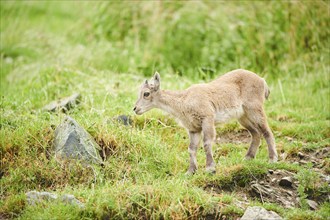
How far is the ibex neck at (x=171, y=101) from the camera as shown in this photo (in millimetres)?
7578

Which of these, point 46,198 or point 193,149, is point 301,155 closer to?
point 193,149


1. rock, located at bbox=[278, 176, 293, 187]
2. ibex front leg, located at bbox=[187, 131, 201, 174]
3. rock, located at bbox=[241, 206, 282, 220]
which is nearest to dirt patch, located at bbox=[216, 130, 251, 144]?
ibex front leg, located at bbox=[187, 131, 201, 174]

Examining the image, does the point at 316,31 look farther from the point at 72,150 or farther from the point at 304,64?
the point at 72,150

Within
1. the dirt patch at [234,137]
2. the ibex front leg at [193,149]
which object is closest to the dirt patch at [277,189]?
the ibex front leg at [193,149]

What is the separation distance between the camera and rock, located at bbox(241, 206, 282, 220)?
5.87m

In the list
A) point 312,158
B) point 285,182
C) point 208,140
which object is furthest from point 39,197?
point 312,158

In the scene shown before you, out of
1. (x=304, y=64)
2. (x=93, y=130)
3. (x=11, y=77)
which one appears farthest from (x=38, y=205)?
(x=304, y=64)

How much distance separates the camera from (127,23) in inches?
541

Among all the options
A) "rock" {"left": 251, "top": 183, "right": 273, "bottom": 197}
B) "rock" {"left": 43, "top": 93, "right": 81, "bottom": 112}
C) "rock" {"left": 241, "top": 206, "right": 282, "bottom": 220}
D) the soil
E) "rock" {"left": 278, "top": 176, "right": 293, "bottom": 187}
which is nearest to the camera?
"rock" {"left": 241, "top": 206, "right": 282, "bottom": 220}

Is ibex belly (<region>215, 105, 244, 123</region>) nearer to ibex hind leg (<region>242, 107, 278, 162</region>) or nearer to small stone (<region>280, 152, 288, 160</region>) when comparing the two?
ibex hind leg (<region>242, 107, 278, 162</region>)

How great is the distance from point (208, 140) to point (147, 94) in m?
1.10

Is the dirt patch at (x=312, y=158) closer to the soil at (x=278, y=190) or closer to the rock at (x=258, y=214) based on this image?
the soil at (x=278, y=190)

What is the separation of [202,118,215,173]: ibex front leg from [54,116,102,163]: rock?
1.49 m

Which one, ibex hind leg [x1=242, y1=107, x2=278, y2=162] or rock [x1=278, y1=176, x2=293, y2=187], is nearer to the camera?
rock [x1=278, y1=176, x2=293, y2=187]
